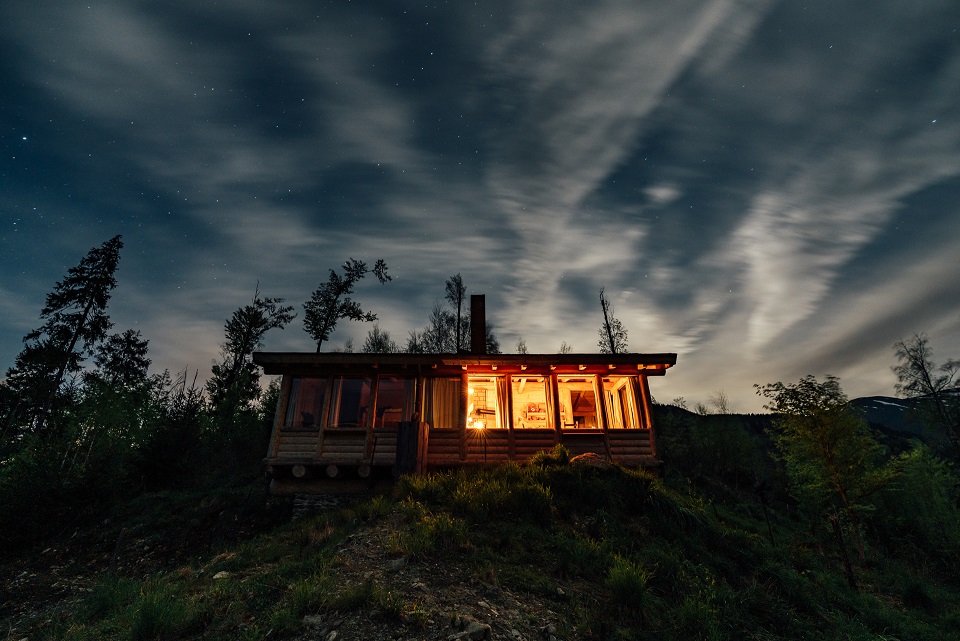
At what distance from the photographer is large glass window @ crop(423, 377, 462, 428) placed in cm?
1388

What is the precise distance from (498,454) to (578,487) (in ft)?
15.1

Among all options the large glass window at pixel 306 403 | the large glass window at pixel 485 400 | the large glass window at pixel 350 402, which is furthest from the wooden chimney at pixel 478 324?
the large glass window at pixel 306 403

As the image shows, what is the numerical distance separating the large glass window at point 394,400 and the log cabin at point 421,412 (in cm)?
3

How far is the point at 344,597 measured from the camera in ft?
15.6

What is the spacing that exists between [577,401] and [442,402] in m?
6.57

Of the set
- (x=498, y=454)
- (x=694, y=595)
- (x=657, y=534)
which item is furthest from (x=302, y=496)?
(x=694, y=595)

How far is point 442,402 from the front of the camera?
46.4 feet

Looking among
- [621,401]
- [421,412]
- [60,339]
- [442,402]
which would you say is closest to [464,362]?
[442,402]

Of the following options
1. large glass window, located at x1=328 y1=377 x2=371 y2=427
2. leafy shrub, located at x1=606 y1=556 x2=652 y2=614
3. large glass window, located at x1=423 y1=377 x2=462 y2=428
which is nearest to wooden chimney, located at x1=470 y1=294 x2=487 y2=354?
large glass window, located at x1=423 y1=377 x2=462 y2=428

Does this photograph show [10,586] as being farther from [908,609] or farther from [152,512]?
[908,609]

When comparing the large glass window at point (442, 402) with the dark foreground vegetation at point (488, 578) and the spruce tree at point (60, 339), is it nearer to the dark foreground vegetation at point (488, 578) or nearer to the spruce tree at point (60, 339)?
the dark foreground vegetation at point (488, 578)

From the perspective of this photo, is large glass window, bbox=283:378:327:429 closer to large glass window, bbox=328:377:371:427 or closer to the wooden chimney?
large glass window, bbox=328:377:371:427

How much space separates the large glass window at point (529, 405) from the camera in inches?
667

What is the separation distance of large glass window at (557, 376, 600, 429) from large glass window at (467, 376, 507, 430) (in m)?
2.24
